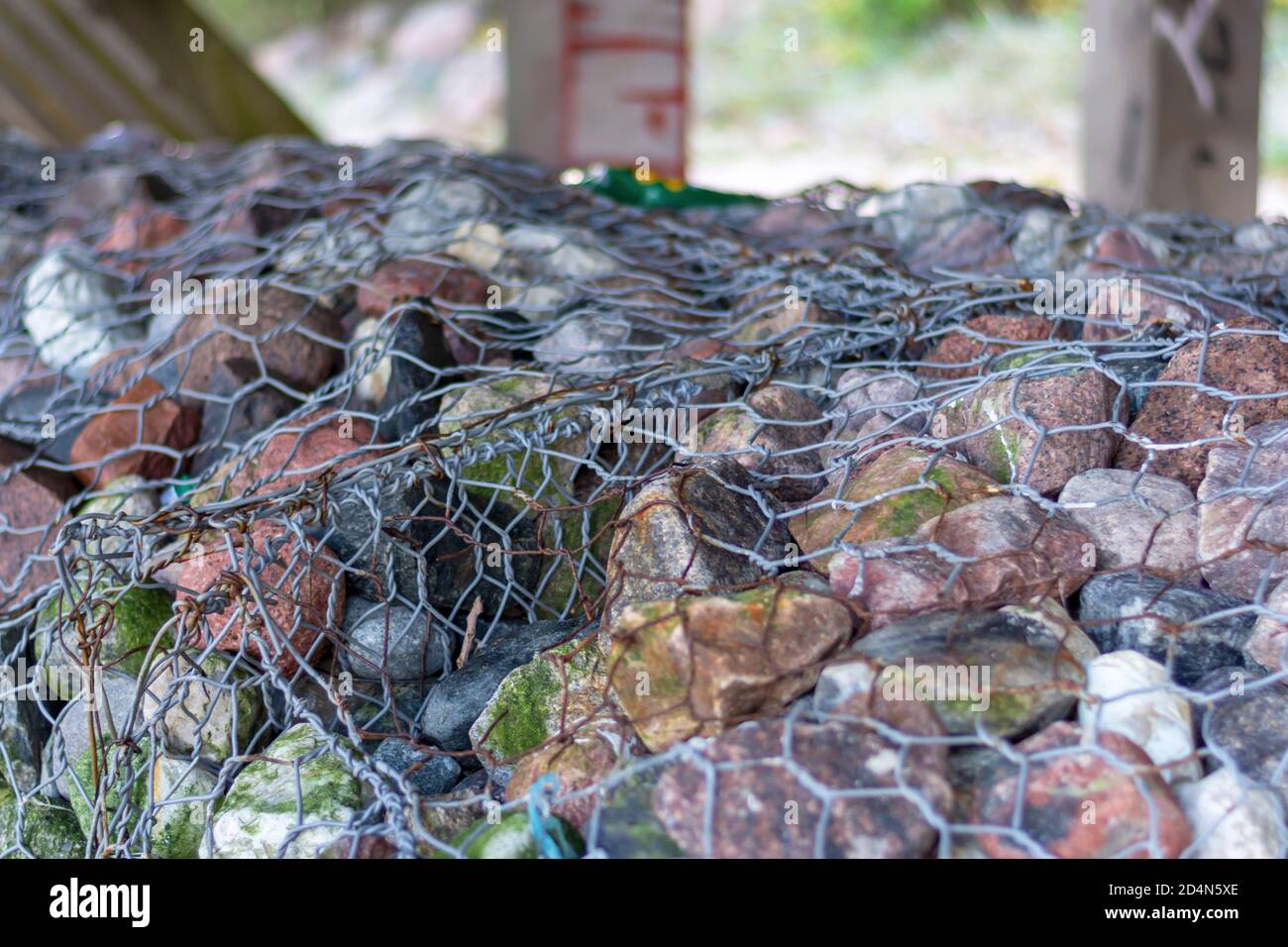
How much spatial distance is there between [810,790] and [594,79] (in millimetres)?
3106

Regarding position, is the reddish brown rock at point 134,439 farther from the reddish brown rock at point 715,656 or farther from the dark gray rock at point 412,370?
the reddish brown rock at point 715,656

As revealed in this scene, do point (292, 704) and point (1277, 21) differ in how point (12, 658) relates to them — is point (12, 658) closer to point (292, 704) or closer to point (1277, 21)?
point (292, 704)

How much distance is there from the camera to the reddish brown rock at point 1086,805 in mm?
940

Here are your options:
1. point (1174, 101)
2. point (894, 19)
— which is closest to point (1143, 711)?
point (1174, 101)

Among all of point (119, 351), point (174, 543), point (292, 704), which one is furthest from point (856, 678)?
point (119, 351)

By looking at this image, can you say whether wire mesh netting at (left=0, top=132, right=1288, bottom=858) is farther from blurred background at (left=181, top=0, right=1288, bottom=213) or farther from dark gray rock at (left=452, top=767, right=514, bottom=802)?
blurred background at (left=181, top=0, right=1288, bottom=213)

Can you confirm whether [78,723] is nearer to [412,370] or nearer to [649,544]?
[412,370]

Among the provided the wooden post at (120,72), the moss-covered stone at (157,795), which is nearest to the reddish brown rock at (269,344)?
the moss-covered stone at (157,795)

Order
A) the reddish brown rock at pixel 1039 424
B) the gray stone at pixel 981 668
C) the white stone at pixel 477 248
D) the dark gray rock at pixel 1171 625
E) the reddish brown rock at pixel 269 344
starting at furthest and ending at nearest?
the white stone at pixel 477 248, the reddish brown rock at pixel 269 344, the reddish brown rock at pixel 1039 424, the dark gray rock at pixel 1171 625, the gray stone at pixel 981 668

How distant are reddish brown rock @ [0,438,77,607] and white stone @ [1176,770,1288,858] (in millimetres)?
1432

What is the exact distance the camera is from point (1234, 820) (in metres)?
0.95

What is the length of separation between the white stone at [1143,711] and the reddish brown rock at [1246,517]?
0.18 m
